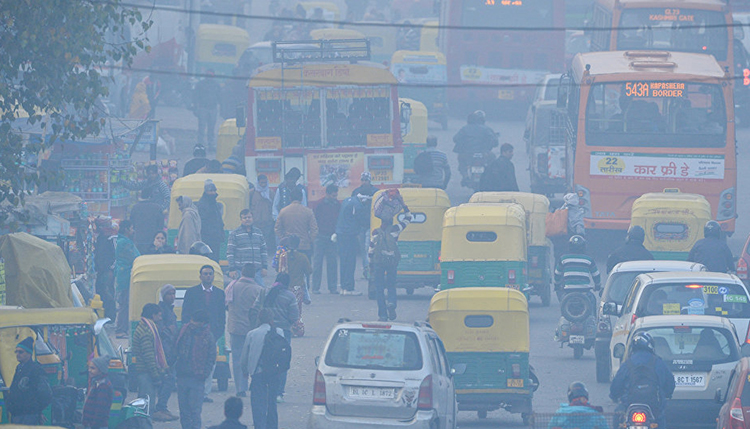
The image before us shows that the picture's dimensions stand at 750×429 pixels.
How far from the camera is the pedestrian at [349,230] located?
2259cm

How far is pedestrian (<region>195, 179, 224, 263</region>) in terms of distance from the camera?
22.1m

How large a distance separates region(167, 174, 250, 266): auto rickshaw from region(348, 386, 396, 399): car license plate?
950 cm

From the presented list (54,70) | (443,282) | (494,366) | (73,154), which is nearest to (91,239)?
(73,154)

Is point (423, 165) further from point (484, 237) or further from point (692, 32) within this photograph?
point (692, 32)

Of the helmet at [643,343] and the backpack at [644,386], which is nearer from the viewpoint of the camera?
the backpack at [644,386]

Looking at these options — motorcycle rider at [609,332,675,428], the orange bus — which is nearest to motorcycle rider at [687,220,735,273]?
the orange bus

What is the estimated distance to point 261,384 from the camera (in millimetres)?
14773

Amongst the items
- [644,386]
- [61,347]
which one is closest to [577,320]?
[644,386]

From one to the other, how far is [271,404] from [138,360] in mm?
1520

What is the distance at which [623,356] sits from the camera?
606 inches

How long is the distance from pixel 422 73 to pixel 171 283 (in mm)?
23010

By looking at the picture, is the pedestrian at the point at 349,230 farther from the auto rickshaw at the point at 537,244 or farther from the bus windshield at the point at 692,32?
the bus windshield at the point at 692,32

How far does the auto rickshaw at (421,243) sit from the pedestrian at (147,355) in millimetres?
7578

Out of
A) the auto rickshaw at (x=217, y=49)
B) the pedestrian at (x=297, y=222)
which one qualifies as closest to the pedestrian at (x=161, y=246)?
the pedestrian at (x=297, y=222)
